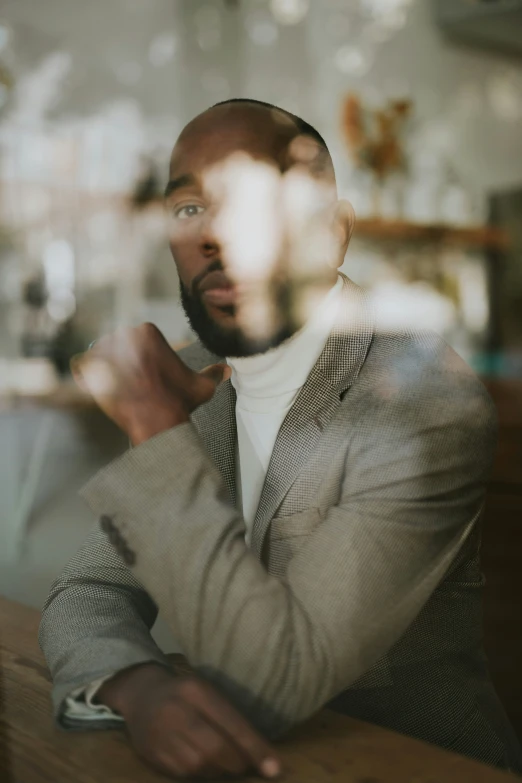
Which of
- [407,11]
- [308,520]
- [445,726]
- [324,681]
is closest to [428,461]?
[308,520]

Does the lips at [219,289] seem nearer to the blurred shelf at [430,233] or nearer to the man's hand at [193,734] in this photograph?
the blurred shelf at [430,233]

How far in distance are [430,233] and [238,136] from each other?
2.96 ft

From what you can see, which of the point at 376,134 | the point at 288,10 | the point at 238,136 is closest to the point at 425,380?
the point at 238,136

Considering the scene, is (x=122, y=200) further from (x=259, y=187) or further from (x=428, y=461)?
(x=428, y=461)

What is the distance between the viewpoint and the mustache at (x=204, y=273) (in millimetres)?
832

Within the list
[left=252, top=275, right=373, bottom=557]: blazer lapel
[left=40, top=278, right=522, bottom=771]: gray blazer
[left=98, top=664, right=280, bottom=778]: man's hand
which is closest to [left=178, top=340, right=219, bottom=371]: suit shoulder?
[left=40, top=278, right=522, bottom=771]: gray blazer

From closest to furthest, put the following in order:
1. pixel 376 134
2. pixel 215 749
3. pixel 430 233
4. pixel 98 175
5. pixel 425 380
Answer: pixel 215 749 < pixel 425 380 < pixel 98 175 < pixel 376 134 < pixel 430 233

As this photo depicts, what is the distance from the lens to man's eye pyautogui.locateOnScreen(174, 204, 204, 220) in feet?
2.74

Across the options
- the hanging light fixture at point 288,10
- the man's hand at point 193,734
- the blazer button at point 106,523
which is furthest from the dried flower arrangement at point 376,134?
the man's hand at point 193,734

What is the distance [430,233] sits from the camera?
64.4 inches

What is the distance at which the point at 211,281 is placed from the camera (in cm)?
84

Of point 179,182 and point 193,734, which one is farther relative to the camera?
point 179,182

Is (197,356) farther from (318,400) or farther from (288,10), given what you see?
(288,10)

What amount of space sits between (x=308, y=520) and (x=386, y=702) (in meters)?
0.24
